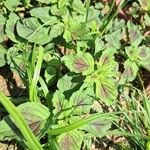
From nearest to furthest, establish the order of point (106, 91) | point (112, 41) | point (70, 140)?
point (70, 140) → point (106, 91) → point (112, 41)

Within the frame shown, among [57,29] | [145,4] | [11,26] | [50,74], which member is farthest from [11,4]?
[145,4]

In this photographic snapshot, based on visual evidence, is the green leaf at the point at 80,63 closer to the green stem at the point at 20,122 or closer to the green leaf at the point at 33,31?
the green leaf at the point at 33,31

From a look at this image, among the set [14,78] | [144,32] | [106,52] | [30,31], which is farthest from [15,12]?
[144,32]

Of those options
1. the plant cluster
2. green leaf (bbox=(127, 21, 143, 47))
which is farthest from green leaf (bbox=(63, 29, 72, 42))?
green leaf (bbox=(127, 21, 143, 47))

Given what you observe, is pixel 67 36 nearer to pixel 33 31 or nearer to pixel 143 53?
pixel 33 31

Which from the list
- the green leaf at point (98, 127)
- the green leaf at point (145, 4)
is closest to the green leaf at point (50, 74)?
the green leaf at point (98, 127)

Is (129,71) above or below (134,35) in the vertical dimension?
below

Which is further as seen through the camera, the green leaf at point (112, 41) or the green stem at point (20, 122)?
the green leaf at point (112, 41)
